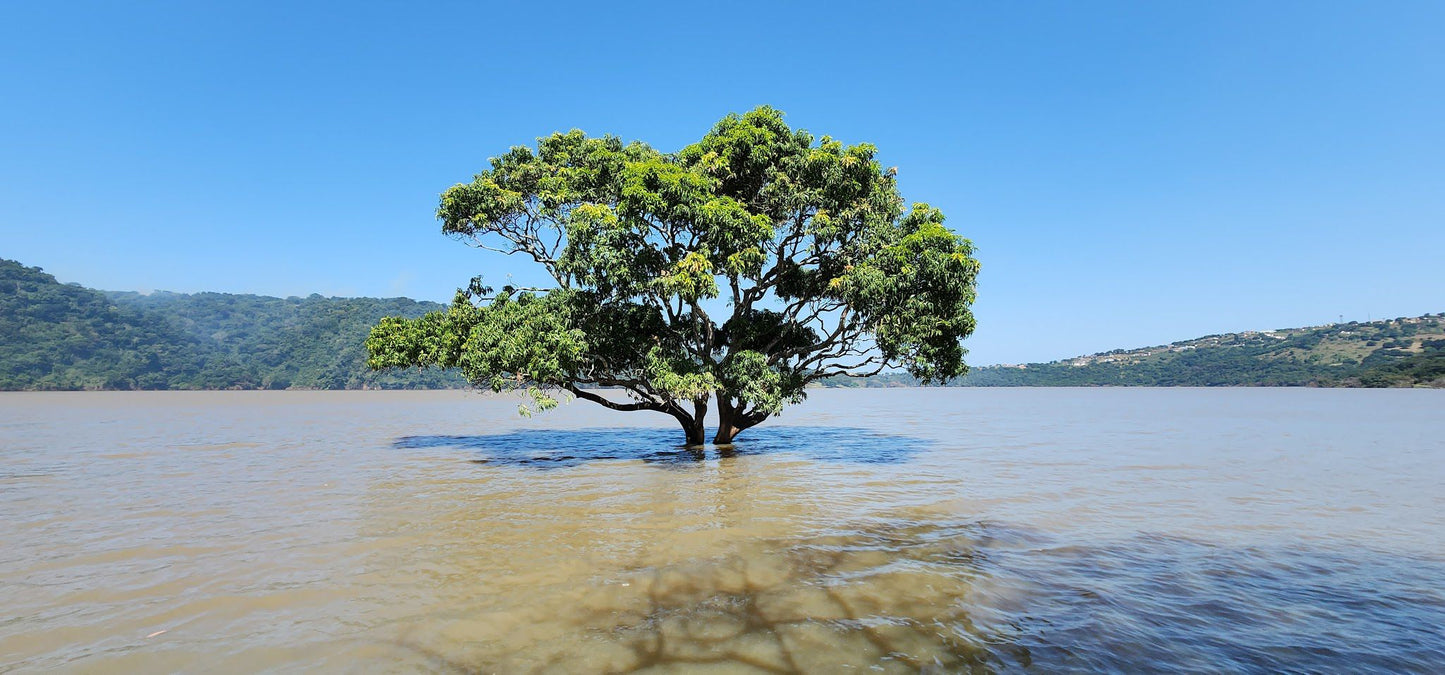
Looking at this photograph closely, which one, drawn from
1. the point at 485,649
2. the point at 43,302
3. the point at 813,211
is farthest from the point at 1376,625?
the point at 43,302

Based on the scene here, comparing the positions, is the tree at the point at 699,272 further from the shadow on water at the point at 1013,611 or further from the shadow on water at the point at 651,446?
the shadow on water at the point at 1013,611

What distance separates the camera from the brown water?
5930 millimetres

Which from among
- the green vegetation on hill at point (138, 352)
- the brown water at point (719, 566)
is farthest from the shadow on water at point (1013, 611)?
the green vegetation on hill at point (138, 352)

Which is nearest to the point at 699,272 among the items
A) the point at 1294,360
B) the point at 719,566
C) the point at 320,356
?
the point at 719,566

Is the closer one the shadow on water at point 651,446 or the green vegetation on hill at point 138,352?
the shadow on water at point 651,446

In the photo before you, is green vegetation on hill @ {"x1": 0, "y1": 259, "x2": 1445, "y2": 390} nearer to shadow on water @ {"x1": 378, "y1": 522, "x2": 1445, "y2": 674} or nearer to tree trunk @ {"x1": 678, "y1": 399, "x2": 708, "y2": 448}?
tree trunk @ {"x1": 678, "y1": 399, "x2": 708, "y2": 448}

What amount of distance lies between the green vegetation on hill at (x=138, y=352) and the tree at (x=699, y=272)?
375 ft

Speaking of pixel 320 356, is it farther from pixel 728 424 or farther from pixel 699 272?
pixel 699 272

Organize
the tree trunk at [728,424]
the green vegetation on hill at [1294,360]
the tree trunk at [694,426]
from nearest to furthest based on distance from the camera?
the tree trunk at [694,426] → the tree trunk at [728,424] → the green vegetation on hill at [1294,360]

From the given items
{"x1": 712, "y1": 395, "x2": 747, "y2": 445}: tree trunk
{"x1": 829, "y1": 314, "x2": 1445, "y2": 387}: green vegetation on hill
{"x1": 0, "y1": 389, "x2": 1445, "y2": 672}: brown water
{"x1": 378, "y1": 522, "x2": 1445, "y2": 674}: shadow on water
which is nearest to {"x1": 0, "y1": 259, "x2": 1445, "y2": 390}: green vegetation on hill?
{"x1": 829, "y1": 314, "x2": 1445, "y2": 387}: green vegetation on hill

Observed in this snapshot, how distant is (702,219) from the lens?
1675cm

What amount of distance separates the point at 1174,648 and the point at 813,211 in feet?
51.1

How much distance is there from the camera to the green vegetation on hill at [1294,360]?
117 metres

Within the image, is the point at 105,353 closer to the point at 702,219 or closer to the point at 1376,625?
the point at 702,219
